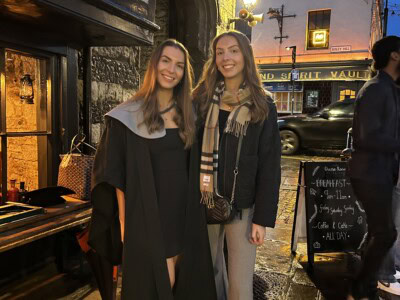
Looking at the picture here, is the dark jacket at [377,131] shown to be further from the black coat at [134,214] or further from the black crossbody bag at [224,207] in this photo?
the black coat at [134,214]

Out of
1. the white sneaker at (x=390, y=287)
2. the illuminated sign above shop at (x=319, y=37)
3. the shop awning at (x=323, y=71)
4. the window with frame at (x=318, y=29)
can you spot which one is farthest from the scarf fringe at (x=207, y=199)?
the illuminated sign above shop at (x=319, y=37)

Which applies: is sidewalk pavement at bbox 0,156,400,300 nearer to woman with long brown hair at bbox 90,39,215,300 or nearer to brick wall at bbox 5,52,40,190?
brick wall at bbox 5,52,40,190

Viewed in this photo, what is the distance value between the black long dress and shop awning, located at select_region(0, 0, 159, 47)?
908mm

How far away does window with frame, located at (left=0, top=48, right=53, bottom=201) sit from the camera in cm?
266

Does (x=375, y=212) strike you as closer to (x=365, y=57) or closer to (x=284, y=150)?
(x=284, y=150)

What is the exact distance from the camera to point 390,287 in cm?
309

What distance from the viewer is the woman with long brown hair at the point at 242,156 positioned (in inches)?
86.5

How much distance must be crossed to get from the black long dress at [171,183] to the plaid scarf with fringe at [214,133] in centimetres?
12

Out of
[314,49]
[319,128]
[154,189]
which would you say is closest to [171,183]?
[154,189]

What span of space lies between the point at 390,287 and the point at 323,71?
17.4 meters

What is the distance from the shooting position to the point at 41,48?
2791mm

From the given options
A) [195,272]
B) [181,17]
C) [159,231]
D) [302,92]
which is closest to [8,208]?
[159,231]

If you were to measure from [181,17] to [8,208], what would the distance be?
169 inches

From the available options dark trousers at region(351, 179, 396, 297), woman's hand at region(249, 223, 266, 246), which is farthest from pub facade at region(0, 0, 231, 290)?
dark trousers at region(351, 179, 396, 297)
